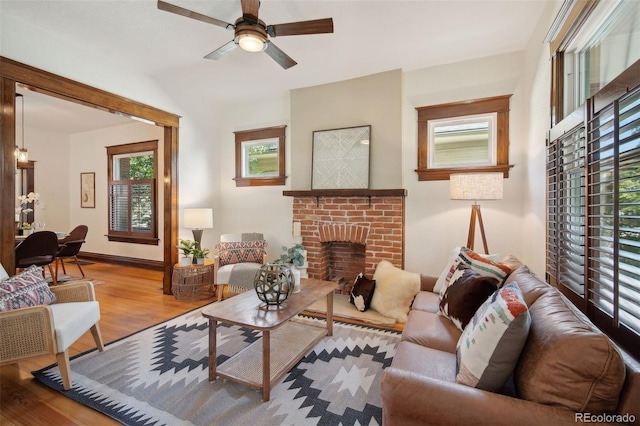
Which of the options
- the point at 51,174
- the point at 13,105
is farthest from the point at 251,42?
the point at 51,174

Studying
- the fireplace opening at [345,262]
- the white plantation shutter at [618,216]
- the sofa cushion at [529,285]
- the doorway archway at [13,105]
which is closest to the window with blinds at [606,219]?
the white plantation shutter at [618,216]

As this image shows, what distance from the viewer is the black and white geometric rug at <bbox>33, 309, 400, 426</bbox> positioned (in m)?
1.70

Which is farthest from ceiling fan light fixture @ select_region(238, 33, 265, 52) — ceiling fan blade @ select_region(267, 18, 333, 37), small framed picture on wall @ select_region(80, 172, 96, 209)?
small framed picture on wall @ select_region(80, 172, 96, 209)

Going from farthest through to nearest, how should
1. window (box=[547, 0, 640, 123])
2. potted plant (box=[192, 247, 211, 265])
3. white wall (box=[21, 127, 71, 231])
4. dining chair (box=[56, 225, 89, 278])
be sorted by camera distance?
white wall (box=[21, 127, 71, 231]) < dining chair (box=[56, 225, 89, 278]) < potted plant (box=[192, 247, 211, 265]) < window (box=[547, 0, 640, 123])

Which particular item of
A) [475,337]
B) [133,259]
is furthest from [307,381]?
[133,259]

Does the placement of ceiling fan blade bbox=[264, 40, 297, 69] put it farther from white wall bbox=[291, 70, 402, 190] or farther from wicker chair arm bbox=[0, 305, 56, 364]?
wicker chair arm bbox=[0, 305, 56, 364]

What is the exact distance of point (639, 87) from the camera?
43.6 inches

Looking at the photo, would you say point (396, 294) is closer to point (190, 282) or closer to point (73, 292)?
point (190, 282)

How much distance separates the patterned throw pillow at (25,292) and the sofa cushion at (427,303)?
279 cm

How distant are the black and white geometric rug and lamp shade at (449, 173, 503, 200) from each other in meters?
1.51

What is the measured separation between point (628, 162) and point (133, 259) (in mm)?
6569

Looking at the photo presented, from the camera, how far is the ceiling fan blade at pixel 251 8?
1.96 metres

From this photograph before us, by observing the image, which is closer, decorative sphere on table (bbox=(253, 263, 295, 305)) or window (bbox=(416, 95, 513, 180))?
decorative sphere on table (bbox=(253, 263, 295, 305))

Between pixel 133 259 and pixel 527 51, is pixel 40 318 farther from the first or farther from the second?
pixel 527 51
